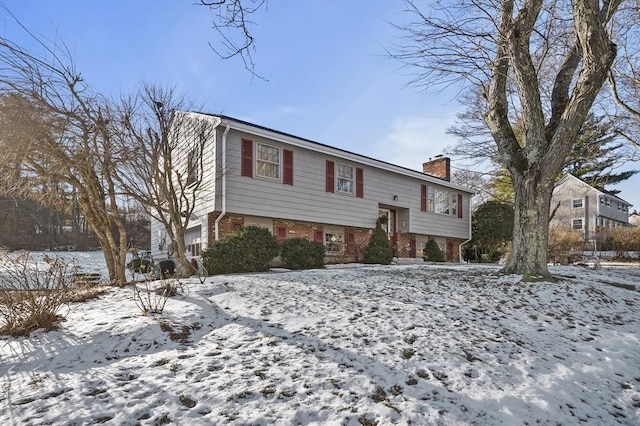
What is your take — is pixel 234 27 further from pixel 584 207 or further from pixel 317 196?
pixel 584 207

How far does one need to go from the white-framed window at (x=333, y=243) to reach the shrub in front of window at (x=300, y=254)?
3072 mm

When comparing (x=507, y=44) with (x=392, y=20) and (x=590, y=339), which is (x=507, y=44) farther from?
(x=590, y=339)

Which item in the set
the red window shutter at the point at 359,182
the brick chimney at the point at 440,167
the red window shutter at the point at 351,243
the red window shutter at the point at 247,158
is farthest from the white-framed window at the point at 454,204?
the red window shutter at the point at 247,158

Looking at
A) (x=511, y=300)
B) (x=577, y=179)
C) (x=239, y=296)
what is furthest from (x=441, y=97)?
(x=577, y=179)

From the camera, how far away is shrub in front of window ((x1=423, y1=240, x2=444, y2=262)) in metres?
17.6

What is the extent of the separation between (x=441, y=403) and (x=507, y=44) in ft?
23.6

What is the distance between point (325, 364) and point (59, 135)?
23.2 ft

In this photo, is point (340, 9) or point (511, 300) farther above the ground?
point (340, 9)

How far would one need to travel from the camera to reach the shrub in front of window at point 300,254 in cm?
1096

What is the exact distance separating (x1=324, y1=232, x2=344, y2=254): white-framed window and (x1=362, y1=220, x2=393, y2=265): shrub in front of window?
3.38ft

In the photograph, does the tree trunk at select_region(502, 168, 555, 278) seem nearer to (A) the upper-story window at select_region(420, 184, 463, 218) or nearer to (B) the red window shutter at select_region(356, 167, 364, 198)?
(B) the red window shutter at select_region(356, 167, 364, 198)

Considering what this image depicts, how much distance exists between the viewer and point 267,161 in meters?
12.3

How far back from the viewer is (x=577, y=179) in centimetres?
3109

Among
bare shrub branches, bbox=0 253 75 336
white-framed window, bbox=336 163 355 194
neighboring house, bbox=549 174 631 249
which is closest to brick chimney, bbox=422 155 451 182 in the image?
white-framed window, bbox=336 163 355 194
